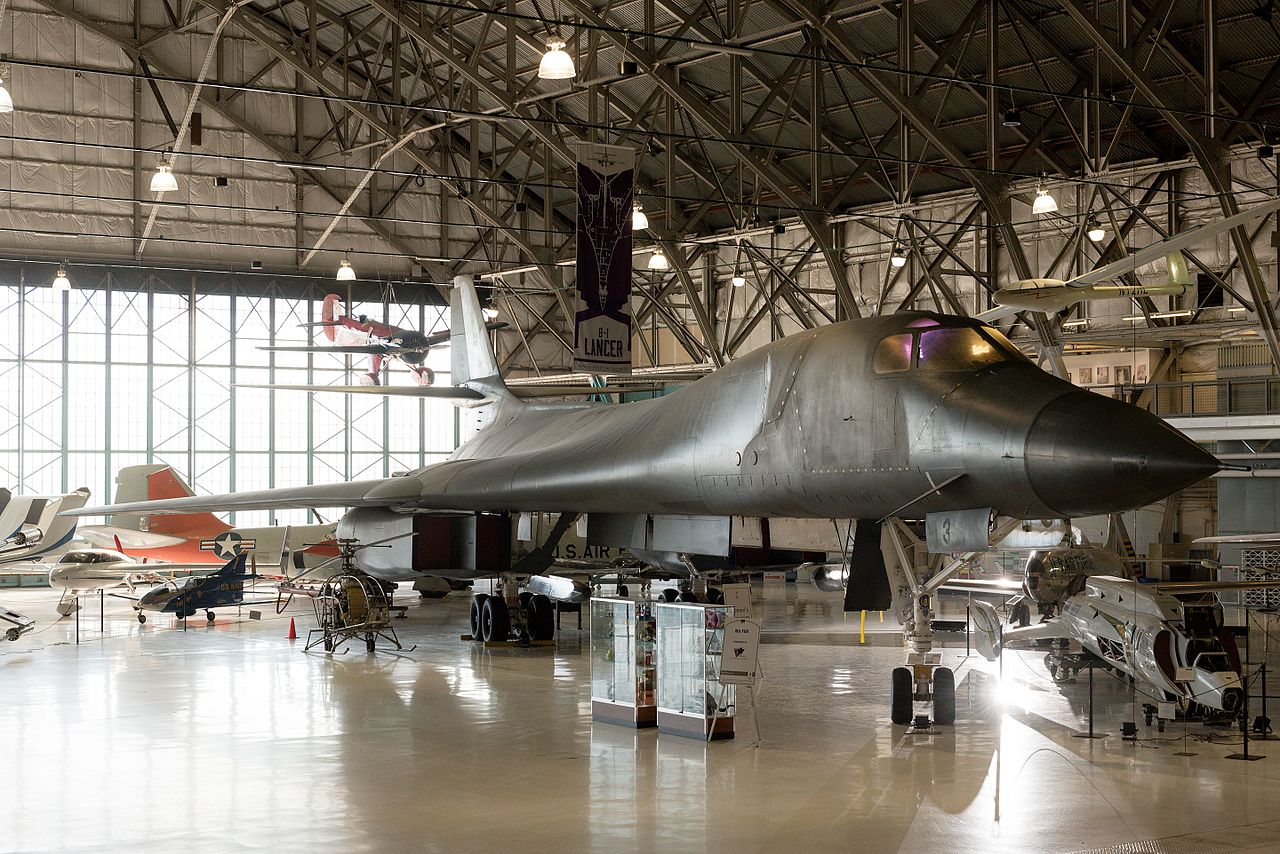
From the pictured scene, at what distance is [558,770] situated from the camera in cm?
880

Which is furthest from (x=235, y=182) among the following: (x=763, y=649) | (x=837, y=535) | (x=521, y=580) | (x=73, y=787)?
(x=73, y=787)

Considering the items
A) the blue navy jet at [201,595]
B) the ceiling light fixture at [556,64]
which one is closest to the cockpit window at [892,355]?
the ceiling light fixture at [556,64]

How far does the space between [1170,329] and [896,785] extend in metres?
17.7

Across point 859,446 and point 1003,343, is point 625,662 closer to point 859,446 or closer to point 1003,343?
point 859,446

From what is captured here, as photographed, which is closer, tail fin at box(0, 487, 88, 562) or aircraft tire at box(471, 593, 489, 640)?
aircraft tire at box(471, 593, 489, 640)

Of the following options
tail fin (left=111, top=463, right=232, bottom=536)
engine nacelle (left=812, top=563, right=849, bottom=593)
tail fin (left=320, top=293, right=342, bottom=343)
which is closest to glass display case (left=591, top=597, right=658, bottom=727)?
engine nacelle (left=812, top=563, right=849, bottom=593)

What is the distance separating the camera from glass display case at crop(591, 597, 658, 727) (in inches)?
412

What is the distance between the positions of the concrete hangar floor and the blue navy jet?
18.8 feet

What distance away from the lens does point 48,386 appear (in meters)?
32.8

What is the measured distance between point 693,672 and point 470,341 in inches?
442

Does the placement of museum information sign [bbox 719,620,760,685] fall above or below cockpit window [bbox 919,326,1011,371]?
below

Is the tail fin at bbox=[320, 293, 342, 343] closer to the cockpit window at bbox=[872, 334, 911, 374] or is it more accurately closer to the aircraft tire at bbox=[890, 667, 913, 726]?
the aircraft tire at bbox=[890, 667, 913, 726]

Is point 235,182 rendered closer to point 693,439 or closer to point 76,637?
point 76,637

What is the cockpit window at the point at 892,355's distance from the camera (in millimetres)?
9266
